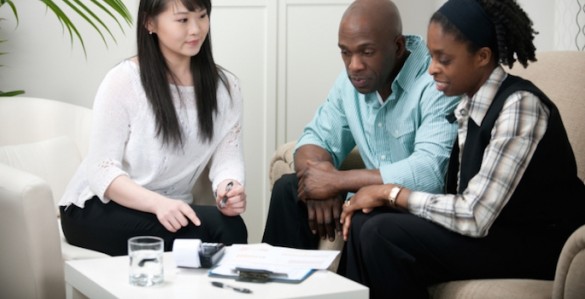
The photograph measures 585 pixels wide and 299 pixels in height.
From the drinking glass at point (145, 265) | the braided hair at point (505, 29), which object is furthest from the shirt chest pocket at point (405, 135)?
the drinking glass at point (145, 265)

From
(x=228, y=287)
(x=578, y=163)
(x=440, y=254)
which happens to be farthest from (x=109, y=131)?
(x=578, y=163)

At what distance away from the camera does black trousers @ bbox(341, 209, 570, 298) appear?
209 cm

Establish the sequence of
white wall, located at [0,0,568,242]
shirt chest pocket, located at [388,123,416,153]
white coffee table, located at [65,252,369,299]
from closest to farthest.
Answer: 1. white coffee table, located at [65,252,369,299]
2. shirt chest pocket, located at [388,123,416,153]
3. white wall, located at [0,0,568,242]

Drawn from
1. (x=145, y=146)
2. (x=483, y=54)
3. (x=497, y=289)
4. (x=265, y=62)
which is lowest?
(x=497, y=289)

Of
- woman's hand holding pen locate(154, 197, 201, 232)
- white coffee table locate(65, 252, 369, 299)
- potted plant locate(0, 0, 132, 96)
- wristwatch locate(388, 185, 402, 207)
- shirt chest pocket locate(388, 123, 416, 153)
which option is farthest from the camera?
potted plant locate(0, 0, 132, 96)

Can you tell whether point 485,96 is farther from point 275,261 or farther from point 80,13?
point 80,13

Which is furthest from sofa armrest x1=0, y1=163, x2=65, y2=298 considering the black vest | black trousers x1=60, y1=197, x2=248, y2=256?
the black vest

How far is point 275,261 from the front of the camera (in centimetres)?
203

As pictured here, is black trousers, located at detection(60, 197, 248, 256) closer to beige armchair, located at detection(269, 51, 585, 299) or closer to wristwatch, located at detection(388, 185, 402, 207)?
beige armchair, located at detection(269, 51, 585, 299)

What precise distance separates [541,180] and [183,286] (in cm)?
86

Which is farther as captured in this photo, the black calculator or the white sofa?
the white sofa

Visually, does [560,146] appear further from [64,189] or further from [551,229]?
[64,189]

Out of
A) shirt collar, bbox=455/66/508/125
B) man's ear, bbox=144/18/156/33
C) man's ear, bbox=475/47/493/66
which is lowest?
shirt collar, bbox=455/66/508/125

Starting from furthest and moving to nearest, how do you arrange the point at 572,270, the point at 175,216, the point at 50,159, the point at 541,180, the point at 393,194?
1. the point at 50,159
2. the point at 175,216
3. the point at 393,194
4. the point at 541,180
5. the point at 572,270
